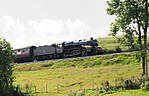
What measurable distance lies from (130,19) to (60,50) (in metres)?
26.2

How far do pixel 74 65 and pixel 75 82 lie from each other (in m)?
14.6

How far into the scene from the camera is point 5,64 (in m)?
24.1

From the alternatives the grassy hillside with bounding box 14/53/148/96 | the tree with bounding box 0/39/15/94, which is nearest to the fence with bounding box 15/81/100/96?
the grassy hillside with bounding box 14/53/148/96

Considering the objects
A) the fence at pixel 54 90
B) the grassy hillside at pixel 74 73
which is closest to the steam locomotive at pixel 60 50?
the grassy hillside at pixel 74 73

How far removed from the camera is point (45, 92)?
2738 cm

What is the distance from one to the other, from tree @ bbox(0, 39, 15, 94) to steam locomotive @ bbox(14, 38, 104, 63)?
25954 millimetres

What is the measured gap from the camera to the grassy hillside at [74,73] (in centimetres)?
2968

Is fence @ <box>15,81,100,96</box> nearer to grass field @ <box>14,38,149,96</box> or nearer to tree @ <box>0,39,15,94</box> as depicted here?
grass field @ <box>14,38,149,96</box>

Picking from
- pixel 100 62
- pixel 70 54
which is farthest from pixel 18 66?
pixel 100 62

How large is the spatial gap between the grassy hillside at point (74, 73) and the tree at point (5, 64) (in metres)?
4.68

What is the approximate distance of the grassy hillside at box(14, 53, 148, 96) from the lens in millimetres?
29684

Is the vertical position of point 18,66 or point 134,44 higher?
point 134,44

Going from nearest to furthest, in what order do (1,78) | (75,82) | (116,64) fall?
(1,78) → (75,82) → (116,64)

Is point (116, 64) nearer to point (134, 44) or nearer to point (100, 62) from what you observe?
point (100, 62)
